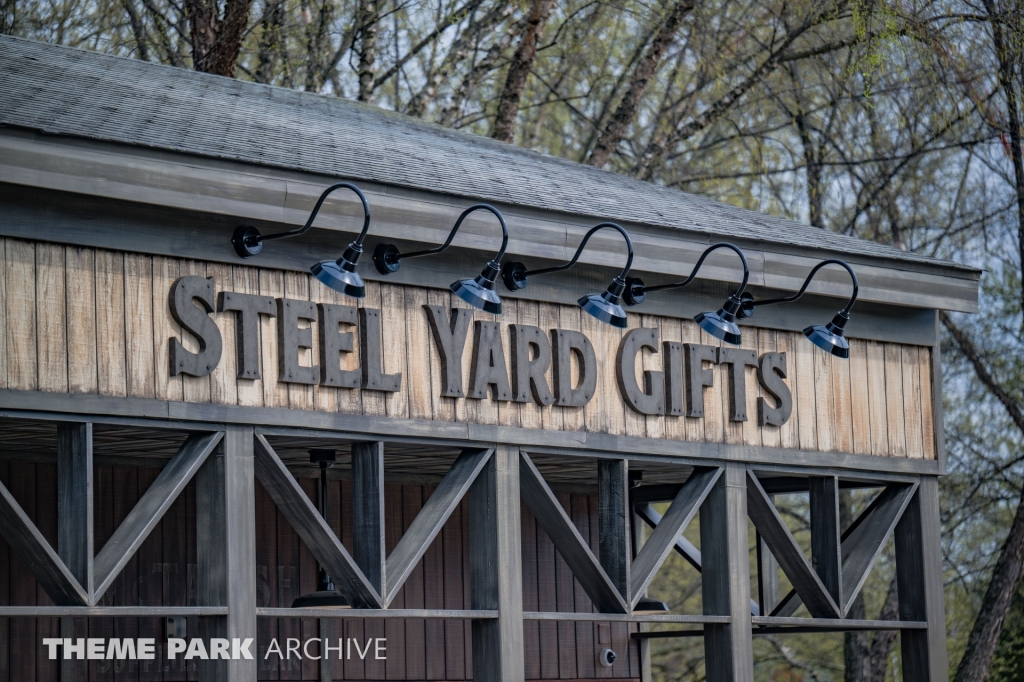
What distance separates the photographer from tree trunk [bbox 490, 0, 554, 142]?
16.1 m

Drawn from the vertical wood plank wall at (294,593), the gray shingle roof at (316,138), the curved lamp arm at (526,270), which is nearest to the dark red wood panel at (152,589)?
the vertical wood plank wall at (294,593)

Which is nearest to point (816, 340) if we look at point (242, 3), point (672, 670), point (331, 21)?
point (242, 3)

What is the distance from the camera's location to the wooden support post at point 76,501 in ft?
22.1

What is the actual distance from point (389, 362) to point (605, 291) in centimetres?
146

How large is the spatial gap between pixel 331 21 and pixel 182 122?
32.3 ft

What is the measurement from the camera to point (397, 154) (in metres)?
8.97

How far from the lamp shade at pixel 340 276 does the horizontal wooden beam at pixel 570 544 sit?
1.74 meters

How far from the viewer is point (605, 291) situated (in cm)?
859

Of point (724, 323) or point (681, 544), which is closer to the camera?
point (724, 323)

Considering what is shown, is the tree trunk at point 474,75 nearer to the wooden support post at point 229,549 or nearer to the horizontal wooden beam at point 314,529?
the horizontal wooden beam at point 314,529

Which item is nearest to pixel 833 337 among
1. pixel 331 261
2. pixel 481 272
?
pixel 481 272

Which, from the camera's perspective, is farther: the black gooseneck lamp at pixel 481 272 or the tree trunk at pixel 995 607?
the tree trunk at pixel 995 607

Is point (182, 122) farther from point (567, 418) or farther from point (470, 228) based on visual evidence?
point (567, 418)

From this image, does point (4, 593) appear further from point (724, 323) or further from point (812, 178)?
point (812, 178)
